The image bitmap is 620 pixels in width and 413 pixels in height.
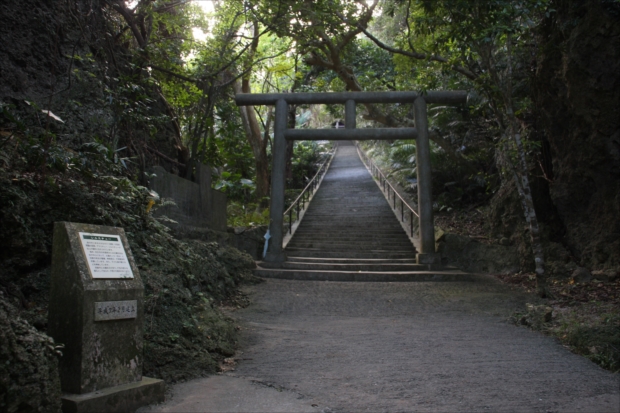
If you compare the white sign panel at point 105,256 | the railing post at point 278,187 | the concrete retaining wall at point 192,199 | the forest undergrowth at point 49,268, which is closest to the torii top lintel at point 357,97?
the railing post at point 278,187

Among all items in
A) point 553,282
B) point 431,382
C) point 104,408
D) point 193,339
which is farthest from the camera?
point 553,282

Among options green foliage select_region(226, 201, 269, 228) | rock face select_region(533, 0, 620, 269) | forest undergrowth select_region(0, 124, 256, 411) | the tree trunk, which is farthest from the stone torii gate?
forest undergrowth select_region(0, 124, 256, 411)

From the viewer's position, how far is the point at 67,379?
2.96 m

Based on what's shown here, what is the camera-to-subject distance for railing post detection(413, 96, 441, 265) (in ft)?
38.8

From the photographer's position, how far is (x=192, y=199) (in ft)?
32.5

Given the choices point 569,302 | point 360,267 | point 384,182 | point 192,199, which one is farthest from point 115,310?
point 384,182

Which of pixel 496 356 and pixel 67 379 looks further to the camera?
pixel 496 356

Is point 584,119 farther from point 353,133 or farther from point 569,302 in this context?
point 353,133

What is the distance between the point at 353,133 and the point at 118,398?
1007 cm

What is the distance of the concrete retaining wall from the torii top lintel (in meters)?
2.67

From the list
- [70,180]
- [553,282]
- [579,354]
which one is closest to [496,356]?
[579,354]

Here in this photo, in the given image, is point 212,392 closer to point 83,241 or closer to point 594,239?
point 83,241

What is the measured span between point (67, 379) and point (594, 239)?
944 cm

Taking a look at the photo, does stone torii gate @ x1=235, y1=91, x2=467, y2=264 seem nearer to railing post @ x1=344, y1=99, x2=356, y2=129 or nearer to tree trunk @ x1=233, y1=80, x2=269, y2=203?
railing post @ x1=344, y1=99, x2=356, y2=129
